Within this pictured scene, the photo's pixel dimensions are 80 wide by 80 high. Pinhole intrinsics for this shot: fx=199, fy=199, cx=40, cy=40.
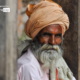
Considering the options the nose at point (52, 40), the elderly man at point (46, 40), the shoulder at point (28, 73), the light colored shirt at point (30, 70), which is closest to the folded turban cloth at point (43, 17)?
the elderly man at point (46, 40)

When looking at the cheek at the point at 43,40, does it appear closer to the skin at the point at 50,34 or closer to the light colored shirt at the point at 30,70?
the skin at the point at 50,34

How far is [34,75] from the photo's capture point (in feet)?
6.82

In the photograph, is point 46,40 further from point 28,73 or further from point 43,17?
point 28,73

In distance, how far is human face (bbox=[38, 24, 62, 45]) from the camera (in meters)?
2.31

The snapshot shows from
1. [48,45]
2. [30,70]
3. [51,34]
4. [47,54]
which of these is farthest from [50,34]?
[30,70]

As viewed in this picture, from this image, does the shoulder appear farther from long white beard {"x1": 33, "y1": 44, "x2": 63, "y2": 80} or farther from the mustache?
the mustache

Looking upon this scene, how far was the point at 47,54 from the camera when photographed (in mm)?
2309

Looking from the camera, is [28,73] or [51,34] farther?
[51,34]

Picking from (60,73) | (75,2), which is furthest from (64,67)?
(75,2)

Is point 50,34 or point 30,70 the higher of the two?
point 50,34

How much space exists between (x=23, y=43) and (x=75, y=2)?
85 cm

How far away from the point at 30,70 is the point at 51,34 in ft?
1.65

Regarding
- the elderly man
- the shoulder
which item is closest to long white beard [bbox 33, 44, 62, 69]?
the elderly man

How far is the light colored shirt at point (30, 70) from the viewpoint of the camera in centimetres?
208
